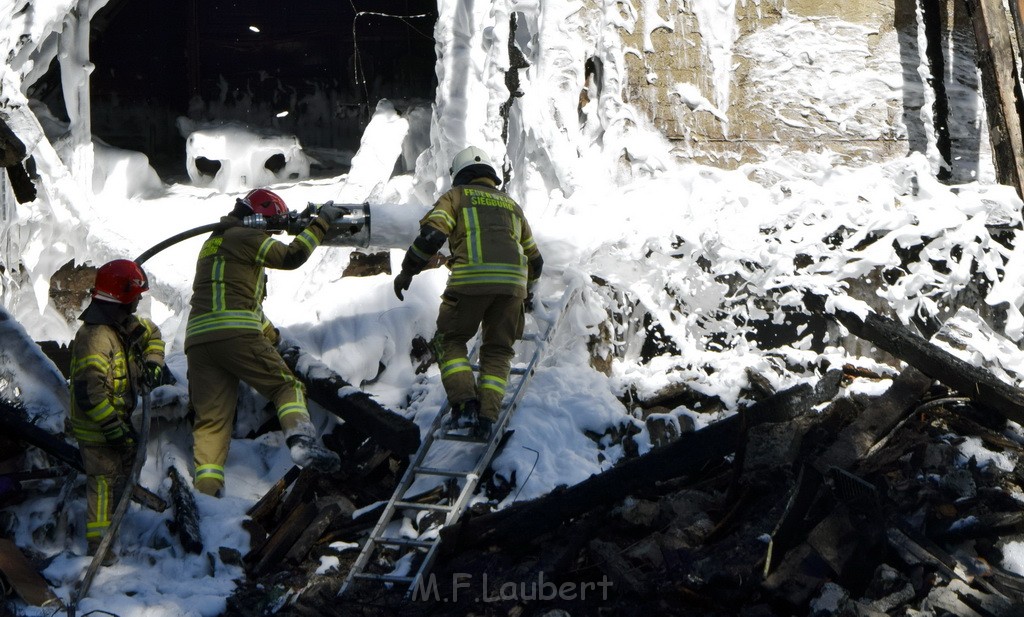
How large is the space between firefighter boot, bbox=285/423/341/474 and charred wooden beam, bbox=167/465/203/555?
0.55 meters

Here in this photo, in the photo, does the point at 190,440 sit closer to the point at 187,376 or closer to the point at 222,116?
the point at 187,376

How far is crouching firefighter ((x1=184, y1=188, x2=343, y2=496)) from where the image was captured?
512 cm

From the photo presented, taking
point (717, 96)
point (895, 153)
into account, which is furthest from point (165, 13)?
point (895, 153)

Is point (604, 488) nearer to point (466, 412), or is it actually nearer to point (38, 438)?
point (466, 412)

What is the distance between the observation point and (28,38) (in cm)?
706

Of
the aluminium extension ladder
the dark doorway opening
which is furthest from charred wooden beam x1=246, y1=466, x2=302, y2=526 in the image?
the dark doorway opening

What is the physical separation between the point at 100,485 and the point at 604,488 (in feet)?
8.16

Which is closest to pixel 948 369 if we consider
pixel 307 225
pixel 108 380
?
pixel 307 225

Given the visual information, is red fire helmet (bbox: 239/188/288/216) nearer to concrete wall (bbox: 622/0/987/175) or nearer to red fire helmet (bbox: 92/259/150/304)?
red fire helmet (bbox: 92/259/150/304)

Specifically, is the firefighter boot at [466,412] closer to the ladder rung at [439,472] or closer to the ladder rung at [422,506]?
the ladder rung at [439,472]

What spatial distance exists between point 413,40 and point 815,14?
13.4 feet

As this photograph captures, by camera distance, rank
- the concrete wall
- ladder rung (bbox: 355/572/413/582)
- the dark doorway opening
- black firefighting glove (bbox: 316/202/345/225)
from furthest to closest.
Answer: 1. the dark doorway opening
2. the concrete wall
3. black firefighting glove (bbox: 316/202/345/225)
4. ladder rung (bbox: 355/572/413/582)

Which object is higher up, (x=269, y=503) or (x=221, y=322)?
(x=221, y=322)

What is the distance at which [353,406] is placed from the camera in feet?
17.4
